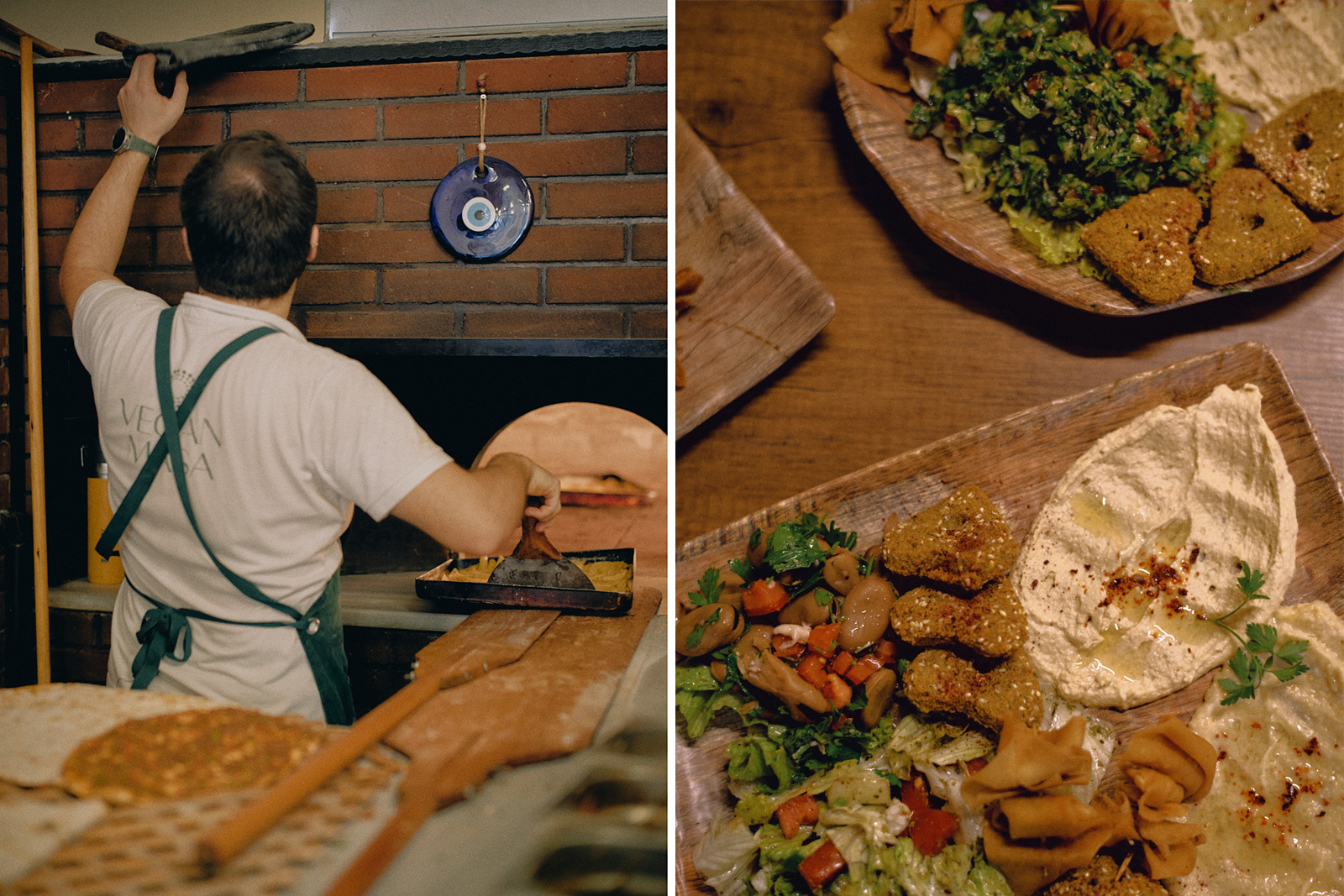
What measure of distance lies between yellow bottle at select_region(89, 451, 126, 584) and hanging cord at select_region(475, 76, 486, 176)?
0.92 meters

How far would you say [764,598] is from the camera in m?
1.56

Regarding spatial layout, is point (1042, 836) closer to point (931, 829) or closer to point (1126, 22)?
point (931, 829)

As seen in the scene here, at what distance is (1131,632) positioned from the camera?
1.62 m

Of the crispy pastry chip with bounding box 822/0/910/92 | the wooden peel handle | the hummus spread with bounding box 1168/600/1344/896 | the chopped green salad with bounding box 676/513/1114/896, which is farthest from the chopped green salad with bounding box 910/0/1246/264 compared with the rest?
the wooden peel handle

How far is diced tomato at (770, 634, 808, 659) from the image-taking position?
1542mm

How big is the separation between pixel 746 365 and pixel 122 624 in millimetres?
1482

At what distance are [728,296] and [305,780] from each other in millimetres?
1439

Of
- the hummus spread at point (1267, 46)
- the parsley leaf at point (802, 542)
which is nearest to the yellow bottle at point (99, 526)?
the parsley leaf at point (802, 542)

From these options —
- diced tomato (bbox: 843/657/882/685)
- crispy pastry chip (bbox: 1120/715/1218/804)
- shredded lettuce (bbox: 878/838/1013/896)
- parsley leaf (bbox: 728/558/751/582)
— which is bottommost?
shredded lettuce (bbox: 878/838/1013/896)

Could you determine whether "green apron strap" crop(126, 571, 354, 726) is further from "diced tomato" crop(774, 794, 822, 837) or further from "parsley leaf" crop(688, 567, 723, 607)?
"diced tomato" crop(774, 794, 822, 837)

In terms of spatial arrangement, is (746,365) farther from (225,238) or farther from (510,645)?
(225,238)

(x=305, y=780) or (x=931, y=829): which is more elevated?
(x=305, y=780)

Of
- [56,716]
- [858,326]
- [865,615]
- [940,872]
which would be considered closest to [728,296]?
[858,326]

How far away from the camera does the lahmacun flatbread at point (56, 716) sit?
39.6 inches
